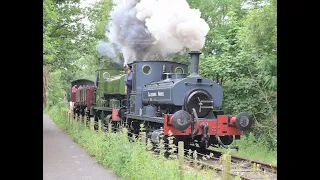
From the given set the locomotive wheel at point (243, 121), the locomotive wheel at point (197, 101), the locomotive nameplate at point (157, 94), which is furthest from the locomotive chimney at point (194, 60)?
the locomotive wheel at point (243, 121)

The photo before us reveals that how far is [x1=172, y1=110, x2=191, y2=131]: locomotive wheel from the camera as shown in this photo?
8.27 metres

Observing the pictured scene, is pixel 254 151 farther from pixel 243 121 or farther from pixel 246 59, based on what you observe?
pixel 246 59

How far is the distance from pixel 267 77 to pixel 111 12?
33.1ft

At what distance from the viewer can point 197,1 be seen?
44.7ft

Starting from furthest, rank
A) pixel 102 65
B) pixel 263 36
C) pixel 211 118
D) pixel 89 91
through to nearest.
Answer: pixel 102 65 → pixel 89 91 → pixel 211 118 → pixel 263 36

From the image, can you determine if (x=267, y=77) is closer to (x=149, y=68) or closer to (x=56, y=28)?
(x=149, y=68)

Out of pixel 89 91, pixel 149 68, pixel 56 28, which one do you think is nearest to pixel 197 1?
pixel 149 68

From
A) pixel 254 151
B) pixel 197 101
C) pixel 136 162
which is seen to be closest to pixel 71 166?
pixel 136 162

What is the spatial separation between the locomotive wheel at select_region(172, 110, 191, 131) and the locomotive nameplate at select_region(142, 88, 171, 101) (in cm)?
70

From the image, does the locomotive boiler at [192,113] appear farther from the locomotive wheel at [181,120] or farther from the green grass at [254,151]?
the green grass at [254,151]

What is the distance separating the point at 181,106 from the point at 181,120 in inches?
33.7

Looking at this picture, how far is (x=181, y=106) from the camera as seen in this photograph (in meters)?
9.17

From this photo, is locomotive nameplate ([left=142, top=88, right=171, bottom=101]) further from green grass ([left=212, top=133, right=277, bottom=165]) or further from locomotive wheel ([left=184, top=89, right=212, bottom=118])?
green grass ([left=212, top=133, right=277, bottom=165])
